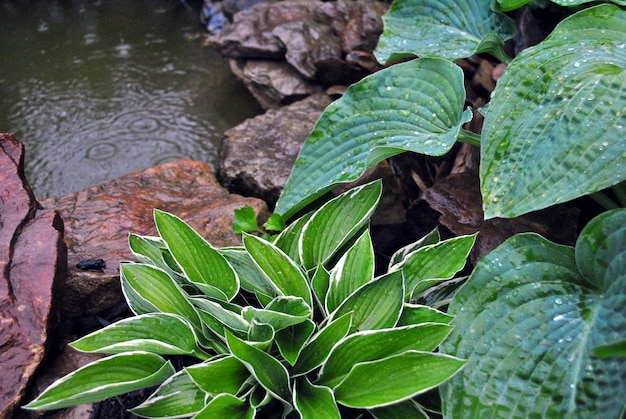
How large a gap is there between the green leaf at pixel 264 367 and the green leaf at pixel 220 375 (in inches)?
2.8

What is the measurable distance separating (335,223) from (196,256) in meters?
0.39

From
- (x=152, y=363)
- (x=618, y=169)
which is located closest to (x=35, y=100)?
(x=152, y=363)

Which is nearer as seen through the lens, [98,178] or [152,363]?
[152,363]

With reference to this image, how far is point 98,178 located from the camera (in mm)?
2693

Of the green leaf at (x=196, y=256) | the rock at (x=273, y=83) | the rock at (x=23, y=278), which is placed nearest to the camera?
the rock at (x=23, y=278)

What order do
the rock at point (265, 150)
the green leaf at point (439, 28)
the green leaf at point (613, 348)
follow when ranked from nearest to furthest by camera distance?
the green leaf at point (613, 348) → the green leaf at point (439, 28) → the rock at point (265, 150)

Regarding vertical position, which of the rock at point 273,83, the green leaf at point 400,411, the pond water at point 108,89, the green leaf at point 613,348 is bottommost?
the pond water at point 108,89

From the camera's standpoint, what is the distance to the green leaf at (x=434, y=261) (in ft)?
4.63

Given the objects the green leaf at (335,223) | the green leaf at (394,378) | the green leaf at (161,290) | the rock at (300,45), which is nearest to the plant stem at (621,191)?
the green leaf at (335,223)

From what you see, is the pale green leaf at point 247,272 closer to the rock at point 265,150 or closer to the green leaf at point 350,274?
the green leaf at point 350,274

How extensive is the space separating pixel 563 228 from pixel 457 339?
0.70 meters

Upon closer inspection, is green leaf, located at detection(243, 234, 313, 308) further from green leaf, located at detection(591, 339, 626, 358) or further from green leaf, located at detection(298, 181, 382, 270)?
green leaf, located at detection(591, 339, 626, 358)

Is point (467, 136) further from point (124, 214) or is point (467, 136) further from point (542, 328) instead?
point (124, 214)

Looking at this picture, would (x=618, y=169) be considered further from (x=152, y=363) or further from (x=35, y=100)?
(x=35, y=100)
